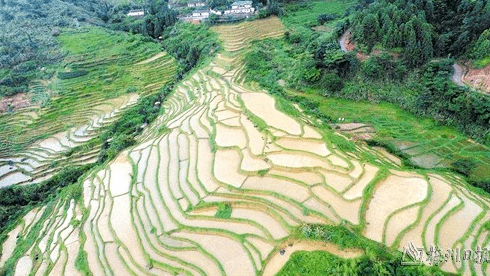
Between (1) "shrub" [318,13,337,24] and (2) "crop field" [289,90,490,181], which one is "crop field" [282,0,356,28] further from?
(2) "crop field" [289,90,490,181]

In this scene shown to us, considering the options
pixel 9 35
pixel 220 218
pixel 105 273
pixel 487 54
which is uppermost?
pixel 9 35

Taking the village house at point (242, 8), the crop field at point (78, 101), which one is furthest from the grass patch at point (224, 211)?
the village house at point (242, 8)

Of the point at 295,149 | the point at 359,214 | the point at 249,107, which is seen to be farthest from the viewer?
the point at 249,107

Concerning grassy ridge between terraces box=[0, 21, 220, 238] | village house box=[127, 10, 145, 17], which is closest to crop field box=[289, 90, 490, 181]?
grassy ridge between terraces box=[0, 21, 220, 238]

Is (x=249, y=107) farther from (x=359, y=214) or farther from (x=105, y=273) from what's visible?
(x=105, y=273)

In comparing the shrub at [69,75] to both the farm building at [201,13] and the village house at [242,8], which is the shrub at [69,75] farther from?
the village house at [242,8]

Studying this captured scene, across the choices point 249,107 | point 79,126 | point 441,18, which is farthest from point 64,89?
point 441,18

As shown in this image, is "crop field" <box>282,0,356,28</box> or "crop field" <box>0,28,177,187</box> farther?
"crop field" <box>282,0,356,28</box>
